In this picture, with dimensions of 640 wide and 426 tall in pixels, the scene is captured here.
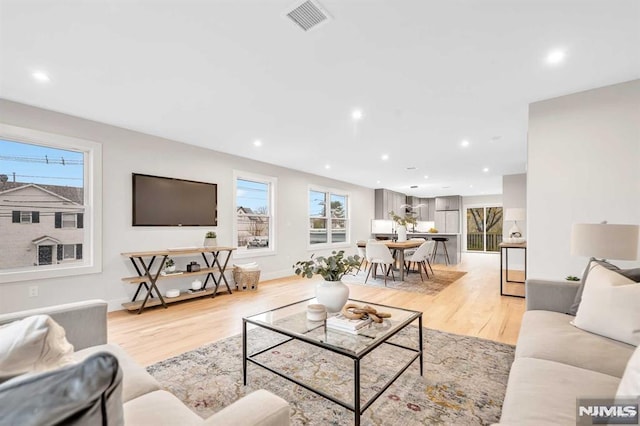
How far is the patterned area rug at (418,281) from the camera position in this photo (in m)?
5.10

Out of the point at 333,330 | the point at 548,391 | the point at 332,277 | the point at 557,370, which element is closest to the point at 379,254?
the point at 332,277

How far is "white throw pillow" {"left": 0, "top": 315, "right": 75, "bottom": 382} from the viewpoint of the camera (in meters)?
0.76

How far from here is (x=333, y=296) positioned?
223 cm

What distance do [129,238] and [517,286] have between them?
6330 mm

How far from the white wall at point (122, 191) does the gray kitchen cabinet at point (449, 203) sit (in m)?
7.66

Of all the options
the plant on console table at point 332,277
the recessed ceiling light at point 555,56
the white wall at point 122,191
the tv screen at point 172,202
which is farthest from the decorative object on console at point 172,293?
the recessed ceiling light at point 555,56

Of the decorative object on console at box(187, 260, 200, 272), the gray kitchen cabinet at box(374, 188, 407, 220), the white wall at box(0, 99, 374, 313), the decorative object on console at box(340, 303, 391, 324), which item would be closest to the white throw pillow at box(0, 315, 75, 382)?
the decorative object on console at box(340, 303, 391, 324)

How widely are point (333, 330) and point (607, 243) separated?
198 cm

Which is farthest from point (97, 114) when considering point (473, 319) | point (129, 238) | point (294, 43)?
point (473, 319)

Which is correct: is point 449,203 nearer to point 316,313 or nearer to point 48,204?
point 316,313

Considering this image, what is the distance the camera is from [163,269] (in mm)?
4219

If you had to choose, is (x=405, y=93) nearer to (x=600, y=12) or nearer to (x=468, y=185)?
(x=600, y=12)

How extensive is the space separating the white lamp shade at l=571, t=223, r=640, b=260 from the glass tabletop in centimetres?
131

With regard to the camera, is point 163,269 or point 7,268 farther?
point 163,269
